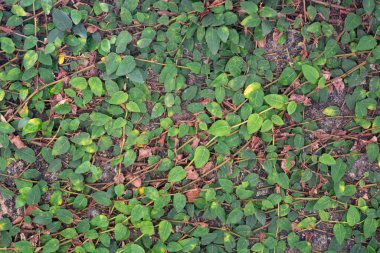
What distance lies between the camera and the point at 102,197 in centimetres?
210

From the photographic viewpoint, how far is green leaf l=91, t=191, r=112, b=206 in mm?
2098

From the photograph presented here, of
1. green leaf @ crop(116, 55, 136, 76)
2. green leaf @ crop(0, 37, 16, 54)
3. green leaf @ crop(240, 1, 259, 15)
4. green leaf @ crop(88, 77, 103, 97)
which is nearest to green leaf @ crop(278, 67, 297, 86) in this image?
green leaf @ crop(240, 1, 259, 15)

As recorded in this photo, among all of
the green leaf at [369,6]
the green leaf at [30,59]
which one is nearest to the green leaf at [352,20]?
the green leaf at [369,6]

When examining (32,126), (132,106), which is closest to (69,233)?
(32,126)

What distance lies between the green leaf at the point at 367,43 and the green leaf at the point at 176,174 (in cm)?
90

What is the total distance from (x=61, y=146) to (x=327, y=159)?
44.2 inches

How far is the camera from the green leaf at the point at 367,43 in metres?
2.03

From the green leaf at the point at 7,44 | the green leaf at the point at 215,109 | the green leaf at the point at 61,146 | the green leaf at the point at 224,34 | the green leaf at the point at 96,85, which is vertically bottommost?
the green leaf at the point at 61,146

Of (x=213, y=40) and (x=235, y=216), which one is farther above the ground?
(x=213, y=40)

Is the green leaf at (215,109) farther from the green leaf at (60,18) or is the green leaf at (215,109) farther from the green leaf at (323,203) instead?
the green leaf at (60,18)

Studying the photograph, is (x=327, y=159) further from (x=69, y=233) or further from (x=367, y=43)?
(x=69, y=233)

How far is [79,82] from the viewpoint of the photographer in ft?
6.76

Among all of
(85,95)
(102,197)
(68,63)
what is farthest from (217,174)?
(68,63)

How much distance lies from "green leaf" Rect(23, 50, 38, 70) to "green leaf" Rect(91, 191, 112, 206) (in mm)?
600
